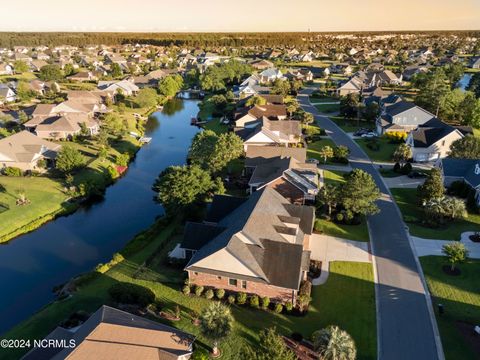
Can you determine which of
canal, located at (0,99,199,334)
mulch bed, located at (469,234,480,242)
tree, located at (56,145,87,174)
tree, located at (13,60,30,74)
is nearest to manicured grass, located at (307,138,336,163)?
canal, located at (0,99,199,334)

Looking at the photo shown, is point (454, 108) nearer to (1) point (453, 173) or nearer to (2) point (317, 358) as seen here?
(1) point (453, 173)

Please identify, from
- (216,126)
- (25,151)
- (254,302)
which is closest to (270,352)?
(254,302)

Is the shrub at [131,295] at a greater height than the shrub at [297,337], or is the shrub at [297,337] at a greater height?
the shrub at [131,295]

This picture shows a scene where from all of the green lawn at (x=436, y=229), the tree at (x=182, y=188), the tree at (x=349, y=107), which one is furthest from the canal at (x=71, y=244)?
the tree at (x=349, y=107)

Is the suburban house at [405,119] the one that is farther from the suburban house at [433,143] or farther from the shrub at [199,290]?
the shrub at [199,290]

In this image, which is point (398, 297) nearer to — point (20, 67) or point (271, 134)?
point (271, 134)

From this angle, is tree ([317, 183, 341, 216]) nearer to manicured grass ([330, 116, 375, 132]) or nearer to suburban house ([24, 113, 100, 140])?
manicured grass ([330, 116, 375, 132])
